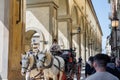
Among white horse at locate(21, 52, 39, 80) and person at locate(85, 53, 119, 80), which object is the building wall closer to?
white horse at locate(21, 52, 39, 80)

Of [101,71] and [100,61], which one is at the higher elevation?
[100,61]

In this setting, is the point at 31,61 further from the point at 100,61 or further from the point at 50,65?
the point at 100,61

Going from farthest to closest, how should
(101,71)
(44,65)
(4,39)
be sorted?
(4,39) < (44,65) < (101,71)

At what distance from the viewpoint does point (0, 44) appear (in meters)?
14.8

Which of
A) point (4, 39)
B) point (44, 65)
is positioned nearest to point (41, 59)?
point (44, 65)

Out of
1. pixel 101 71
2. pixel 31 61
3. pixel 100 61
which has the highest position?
pixel 100 61

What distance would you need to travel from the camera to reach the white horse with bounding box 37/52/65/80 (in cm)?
1164

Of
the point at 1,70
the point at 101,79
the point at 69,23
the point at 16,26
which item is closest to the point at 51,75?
the point at 1,70

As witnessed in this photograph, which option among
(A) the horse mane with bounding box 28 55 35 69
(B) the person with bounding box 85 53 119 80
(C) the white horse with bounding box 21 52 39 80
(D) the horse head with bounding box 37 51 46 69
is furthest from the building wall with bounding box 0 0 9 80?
(B) the person with bounding box 85 53 119 80

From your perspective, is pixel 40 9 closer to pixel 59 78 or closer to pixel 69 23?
pixel 69 23

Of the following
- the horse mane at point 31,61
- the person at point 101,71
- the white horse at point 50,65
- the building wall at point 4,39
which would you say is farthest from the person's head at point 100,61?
the building wall at point 4,39

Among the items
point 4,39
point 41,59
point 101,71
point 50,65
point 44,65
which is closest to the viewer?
point 101,71

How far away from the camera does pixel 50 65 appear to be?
12.0 metres

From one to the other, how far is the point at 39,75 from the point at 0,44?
3.35 m
